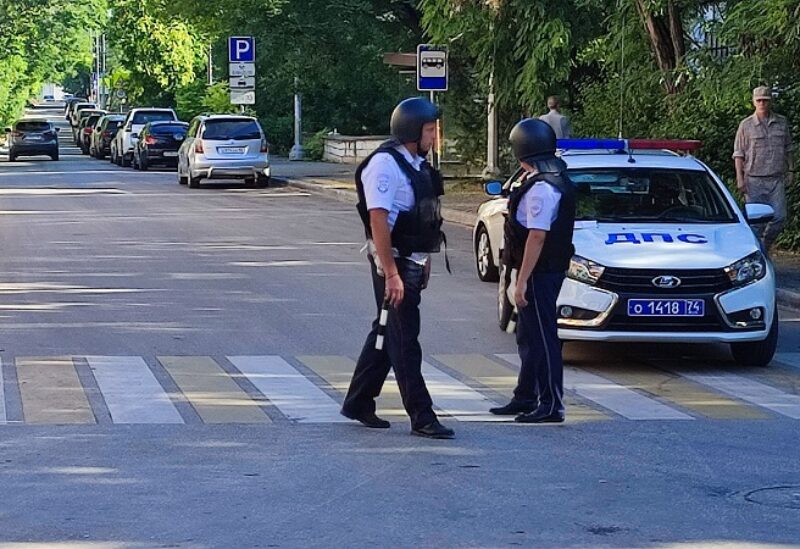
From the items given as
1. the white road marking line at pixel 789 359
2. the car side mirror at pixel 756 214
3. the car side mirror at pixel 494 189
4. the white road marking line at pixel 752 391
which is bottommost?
the white road marking line at pixel 789 359

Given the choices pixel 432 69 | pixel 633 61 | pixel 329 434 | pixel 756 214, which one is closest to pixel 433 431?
pixel 329 434

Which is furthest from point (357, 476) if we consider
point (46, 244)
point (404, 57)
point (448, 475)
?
point (404, 57)

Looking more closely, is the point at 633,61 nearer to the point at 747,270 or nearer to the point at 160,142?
the point at 747,270

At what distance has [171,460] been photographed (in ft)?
26.5

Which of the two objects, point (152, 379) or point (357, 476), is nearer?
point (357, 476)

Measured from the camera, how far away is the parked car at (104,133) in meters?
55.8

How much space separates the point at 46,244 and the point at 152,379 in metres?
10.7

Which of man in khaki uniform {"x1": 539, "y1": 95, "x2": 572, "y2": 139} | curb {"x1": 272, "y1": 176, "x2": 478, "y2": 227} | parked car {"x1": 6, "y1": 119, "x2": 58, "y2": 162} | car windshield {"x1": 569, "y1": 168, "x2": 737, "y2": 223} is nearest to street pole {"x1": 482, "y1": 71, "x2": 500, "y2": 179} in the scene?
curb {"x1": 272, "y1": 176, "x2": 478, "y2": 227}

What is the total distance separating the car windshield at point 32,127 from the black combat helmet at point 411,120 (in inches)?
1904

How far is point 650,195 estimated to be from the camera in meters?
12.4

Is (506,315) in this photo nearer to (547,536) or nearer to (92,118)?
(547,536)

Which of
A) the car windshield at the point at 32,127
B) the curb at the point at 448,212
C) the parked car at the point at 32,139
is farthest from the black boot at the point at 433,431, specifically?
the car windshield at the point at 32,127

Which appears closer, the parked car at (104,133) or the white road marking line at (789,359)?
the white road marking line at (789,359)

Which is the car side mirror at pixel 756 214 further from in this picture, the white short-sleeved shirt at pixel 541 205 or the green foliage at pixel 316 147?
the green foliage at pixel 316 147
